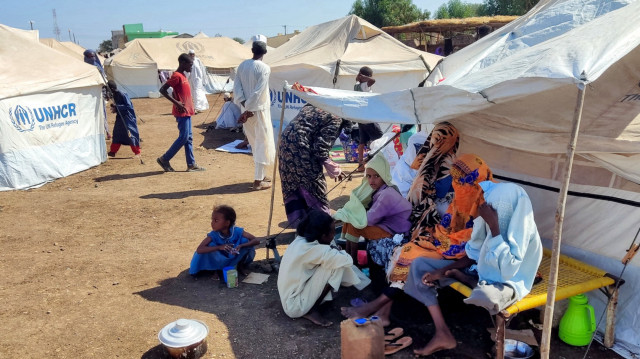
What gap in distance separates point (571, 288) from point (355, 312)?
1.46 meters

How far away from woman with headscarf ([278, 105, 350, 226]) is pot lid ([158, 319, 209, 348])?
1873 mm

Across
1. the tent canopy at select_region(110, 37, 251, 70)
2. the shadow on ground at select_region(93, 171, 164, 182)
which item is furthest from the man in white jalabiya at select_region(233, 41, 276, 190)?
the tent canopy at select_region(110, 37, 251, 70)

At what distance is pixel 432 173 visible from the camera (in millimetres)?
4219

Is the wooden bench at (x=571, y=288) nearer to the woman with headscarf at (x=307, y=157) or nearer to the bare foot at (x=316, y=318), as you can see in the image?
the bare foot at (x=316, y=318)

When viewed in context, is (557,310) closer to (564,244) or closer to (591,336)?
(591,336)

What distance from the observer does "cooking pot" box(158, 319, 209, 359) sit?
3.12m

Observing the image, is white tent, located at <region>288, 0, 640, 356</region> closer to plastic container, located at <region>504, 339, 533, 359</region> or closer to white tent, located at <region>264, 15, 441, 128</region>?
plastic container, located at <region>504, 339, 533, 359</region>

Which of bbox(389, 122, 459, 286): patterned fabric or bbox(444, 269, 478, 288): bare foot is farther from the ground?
bbox(389, 122, 459, 286): patterned fabric

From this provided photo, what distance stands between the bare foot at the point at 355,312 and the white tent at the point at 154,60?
18.6 metres

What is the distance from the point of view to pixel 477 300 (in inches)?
115

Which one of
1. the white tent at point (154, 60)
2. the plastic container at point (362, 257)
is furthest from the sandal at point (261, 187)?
the white tent at point (154, 60)

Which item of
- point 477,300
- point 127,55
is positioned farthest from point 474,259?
point 127,55

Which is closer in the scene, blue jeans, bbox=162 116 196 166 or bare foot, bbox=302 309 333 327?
bare foot, bbox=302 309 333 327

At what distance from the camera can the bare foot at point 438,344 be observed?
3207 millimetres
